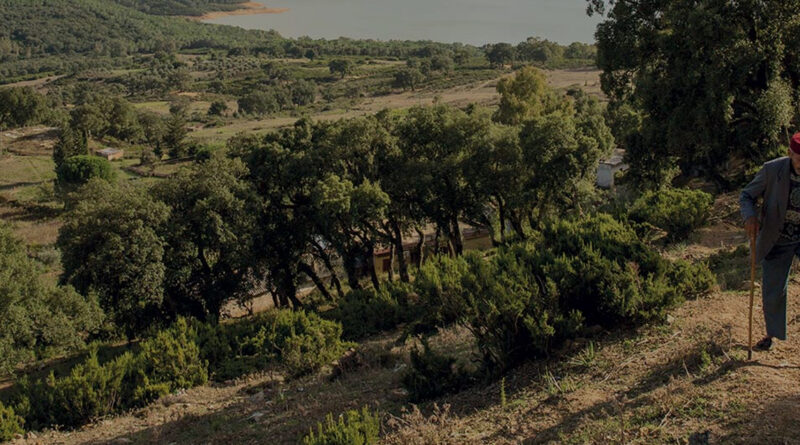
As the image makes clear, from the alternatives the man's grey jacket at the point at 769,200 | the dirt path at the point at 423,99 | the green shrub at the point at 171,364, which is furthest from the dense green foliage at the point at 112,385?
the dirt path at the point at 423,99

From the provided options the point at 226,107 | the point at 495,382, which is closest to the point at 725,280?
the point at 495,382

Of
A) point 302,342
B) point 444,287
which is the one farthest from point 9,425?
point 444,287

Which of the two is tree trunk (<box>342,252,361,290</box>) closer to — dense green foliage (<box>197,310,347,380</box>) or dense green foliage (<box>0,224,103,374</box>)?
dense green foliage (<box>0,224,103,374</box>)

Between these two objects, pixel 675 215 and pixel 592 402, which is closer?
pixel 592 402

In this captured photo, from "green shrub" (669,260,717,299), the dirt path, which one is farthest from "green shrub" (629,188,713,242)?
the dirt path

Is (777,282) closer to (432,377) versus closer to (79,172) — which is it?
(432,377)

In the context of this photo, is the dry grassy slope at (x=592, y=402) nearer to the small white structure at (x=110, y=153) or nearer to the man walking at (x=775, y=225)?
the man walking at (x=775, y=225)

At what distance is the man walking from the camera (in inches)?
199

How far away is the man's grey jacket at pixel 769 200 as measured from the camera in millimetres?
5078

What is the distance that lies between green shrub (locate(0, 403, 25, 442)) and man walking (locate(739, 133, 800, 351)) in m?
9.88

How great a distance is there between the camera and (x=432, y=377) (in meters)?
6.88

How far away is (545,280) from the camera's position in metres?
7.18

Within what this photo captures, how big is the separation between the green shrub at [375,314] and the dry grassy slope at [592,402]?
433cm

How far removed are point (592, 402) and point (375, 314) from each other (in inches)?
347
